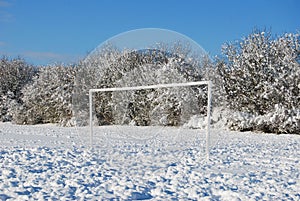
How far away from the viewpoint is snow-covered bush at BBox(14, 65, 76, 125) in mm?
20375

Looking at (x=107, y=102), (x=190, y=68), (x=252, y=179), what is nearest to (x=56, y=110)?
(x=107, y=102)

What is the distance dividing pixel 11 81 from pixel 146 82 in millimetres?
14196

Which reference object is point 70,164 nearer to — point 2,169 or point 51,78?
point 2,169

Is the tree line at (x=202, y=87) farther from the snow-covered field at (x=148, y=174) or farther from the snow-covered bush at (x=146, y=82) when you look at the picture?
the snow-covered field at (x=148, y=174)

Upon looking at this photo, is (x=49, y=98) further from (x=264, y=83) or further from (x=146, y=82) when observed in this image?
(x=264, y=83)

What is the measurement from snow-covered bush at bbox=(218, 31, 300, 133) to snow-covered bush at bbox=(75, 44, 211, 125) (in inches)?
58.8

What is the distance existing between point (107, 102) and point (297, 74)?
839 cm

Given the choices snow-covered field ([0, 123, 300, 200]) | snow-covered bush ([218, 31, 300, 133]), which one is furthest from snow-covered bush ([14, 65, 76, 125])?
snow-covered field ([0, 123, 300, 200])

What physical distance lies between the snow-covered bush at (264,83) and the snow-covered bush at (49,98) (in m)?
8.58

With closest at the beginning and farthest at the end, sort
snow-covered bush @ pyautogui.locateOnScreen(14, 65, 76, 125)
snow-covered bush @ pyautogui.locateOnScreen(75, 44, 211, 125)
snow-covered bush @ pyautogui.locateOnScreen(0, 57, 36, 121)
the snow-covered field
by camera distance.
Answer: the snow-covered field
snow-covered bush @ pyautogui.locateOnScreen(75, 44, 211, 125)
snow-covered bush @ pyautogui.locateOnScreen(14, 65, 76, 125)
snow-covered bush @ pyautogui.locateOnScreen(0, 57, 36, 121)

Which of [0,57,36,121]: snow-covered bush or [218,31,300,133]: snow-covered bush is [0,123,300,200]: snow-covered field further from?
[0,57,36,121]: snow-covered bush

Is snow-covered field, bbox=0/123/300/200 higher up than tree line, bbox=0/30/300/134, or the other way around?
tree line, bbox=0/30/300/134

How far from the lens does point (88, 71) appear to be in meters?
16.5

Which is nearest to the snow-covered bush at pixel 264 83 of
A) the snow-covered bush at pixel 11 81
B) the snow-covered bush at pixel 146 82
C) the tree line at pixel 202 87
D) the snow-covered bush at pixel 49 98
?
the tree line at pixel 202 87
